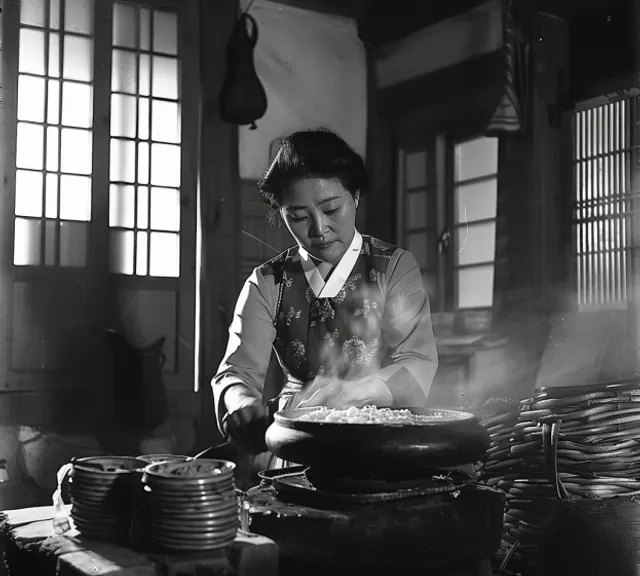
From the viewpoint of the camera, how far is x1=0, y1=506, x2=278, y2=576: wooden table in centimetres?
134

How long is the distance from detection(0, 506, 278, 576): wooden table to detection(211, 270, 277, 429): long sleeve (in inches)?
31.7

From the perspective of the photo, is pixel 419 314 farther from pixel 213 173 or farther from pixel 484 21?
pixel 484 21

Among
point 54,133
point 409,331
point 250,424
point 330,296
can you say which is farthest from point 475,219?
point 54,133

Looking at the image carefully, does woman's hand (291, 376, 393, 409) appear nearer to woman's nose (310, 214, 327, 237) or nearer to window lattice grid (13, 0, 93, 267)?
woman's nose (310, 214, 327, 237)

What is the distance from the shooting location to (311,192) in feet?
7.59

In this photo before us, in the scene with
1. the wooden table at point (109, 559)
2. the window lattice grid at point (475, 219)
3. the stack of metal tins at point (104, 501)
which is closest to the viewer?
the wooden table at point (109, 559)

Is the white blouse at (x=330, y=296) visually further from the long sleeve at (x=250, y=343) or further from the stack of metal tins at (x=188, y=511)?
the stack of metal tins at (x=188, y=511)

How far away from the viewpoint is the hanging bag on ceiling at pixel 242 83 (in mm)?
2637

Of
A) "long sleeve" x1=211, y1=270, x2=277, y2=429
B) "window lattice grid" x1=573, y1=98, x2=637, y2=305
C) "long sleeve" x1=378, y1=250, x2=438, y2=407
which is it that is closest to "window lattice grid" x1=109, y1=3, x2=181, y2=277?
"long sleeve" x1=211, y1=270, x2=277, y2=429

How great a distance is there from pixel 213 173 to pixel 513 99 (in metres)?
1.14

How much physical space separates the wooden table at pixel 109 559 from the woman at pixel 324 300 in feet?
2.67

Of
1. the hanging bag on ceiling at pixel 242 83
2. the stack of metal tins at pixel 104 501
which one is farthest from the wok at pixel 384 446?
the hanging bag on ceiling at pixel 242 83

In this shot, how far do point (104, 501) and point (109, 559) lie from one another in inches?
5.8

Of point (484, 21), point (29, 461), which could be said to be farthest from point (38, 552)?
point (484, 21)
